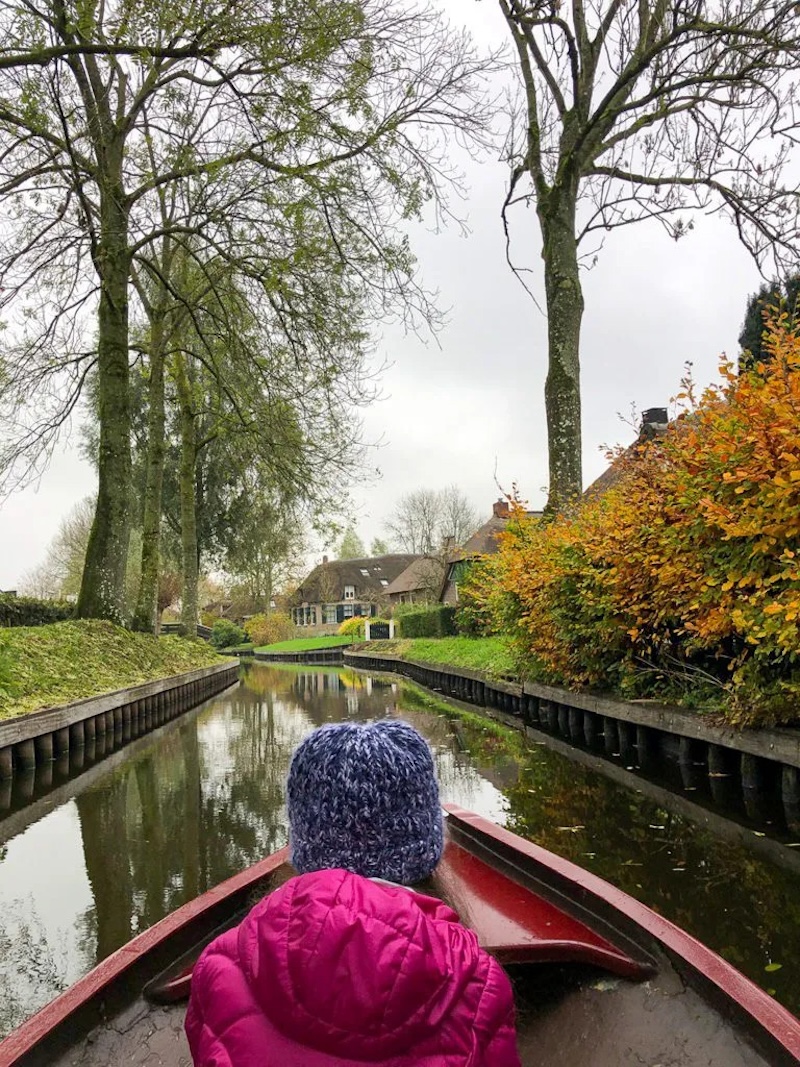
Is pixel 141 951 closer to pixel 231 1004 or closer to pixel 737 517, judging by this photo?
pixel 231 1004

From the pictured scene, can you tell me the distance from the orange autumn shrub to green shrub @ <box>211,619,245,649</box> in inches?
1840

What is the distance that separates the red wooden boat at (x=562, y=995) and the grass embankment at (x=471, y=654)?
29.5 ft

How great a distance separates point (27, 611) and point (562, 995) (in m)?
19.8

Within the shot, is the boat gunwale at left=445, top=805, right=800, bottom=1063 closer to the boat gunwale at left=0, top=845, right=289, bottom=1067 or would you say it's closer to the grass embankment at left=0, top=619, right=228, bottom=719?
the boat gunwale at left=0, top=845, right=289, bottom=1067

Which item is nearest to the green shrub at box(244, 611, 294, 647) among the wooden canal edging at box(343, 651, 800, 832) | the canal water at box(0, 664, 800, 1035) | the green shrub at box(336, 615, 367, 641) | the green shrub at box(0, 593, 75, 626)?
the green shrub at box(336, 615, 367, 641)

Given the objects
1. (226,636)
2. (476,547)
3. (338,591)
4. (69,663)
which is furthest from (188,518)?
(338,591)

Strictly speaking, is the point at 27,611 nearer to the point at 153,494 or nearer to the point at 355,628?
the point at 153,494

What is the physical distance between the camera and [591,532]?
766cm

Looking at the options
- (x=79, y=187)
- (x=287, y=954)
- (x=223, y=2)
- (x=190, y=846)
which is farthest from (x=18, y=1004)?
(x=79, y=187)

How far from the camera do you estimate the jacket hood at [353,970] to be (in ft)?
3.94

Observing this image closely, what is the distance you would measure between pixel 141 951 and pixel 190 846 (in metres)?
3.36

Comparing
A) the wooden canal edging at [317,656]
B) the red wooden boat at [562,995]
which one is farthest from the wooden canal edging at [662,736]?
the wooden canal edging at [317,656]

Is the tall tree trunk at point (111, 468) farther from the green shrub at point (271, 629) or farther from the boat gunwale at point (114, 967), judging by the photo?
the green shrub at point (271, 629)

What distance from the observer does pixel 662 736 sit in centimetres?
728
